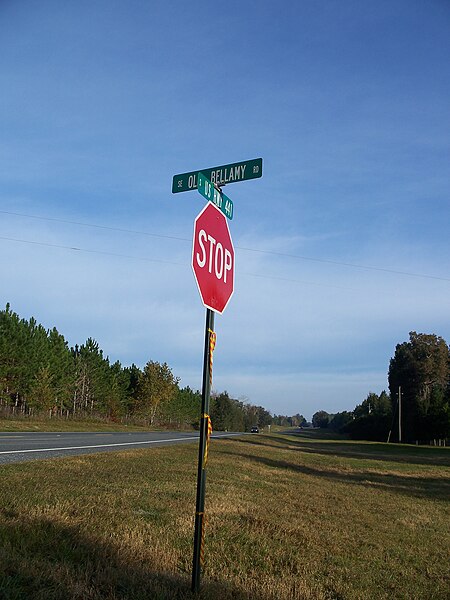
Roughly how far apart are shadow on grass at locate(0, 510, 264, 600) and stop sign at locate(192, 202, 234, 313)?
2492mm

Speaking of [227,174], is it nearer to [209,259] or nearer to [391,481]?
[209,259]

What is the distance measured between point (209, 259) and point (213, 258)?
A: 3.7 inches

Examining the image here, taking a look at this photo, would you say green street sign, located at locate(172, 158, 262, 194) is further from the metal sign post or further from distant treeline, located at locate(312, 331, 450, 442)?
distant treeline, located at locate(312, 331, 450, 442)

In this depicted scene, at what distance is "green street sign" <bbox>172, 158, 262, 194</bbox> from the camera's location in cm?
527

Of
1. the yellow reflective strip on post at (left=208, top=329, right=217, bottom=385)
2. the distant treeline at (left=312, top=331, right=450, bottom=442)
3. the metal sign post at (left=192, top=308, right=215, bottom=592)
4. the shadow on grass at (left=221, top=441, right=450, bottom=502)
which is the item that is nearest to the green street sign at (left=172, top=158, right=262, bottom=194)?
the yellow reflective strip on post at (left=208, top=329, right=217, bottom=385)

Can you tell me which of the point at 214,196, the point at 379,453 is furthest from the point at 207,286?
the point at 379,453

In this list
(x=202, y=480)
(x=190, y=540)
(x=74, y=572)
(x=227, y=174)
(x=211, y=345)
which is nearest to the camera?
(x=202, y=480)

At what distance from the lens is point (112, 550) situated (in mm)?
5695

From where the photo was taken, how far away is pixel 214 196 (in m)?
5.09

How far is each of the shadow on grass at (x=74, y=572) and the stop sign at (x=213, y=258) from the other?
2492mm

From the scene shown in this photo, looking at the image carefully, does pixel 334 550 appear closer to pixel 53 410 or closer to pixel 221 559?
pixel 221 559

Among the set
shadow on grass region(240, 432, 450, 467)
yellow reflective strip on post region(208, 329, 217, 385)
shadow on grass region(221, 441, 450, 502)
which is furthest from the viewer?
shadow on grass region(240, 432, 450, 467)

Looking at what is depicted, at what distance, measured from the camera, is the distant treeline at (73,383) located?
5322 centimetres

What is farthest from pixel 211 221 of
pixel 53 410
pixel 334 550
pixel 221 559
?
pixel 53 410
